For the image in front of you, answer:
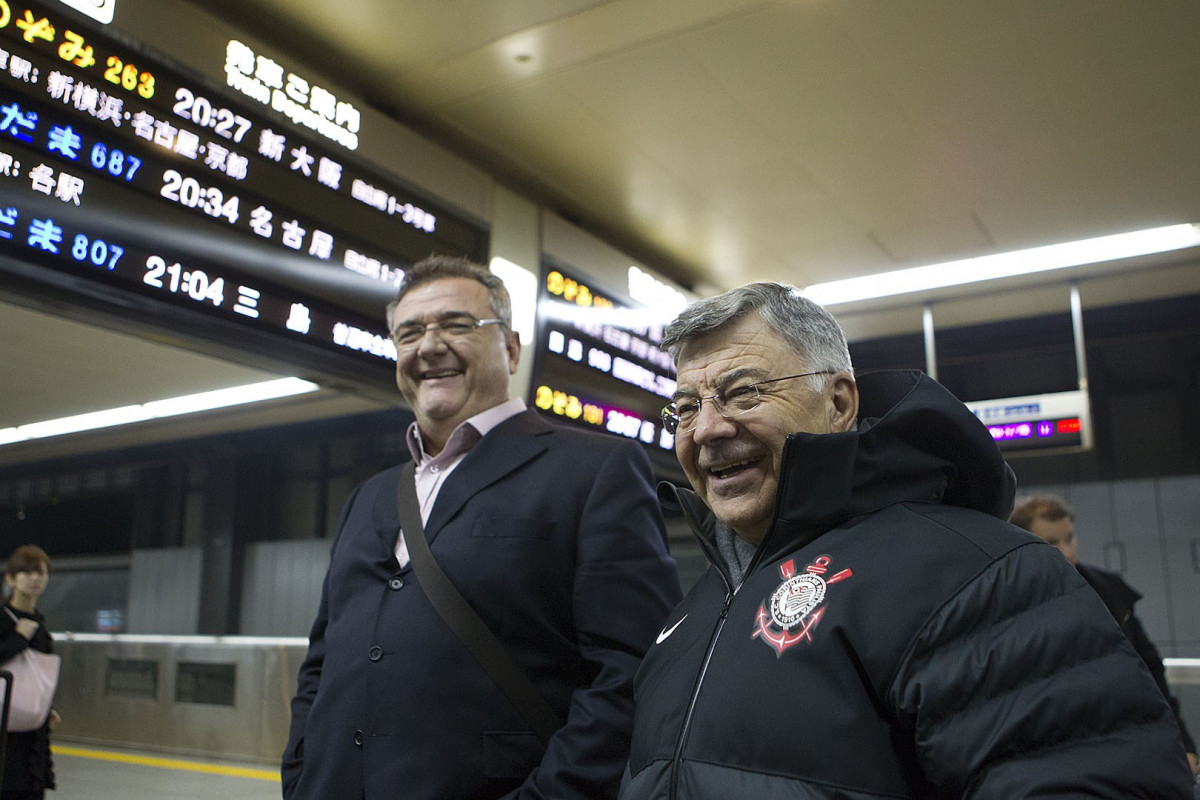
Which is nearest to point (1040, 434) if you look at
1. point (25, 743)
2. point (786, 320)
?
point (786, 320)

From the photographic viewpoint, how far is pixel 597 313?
5.24 m

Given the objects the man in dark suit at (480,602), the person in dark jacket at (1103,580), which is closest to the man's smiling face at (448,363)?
the man in dark suit at (480,602)

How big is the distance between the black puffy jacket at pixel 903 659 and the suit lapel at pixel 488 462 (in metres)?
0.66

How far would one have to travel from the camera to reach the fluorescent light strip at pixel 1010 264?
5.80 m

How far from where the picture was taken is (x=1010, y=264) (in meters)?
6.18

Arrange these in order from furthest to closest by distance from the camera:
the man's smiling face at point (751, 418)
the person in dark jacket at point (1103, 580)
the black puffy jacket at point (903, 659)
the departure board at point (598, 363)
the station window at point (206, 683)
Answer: the station window at point (206, 683), the departure board at point (598, 363), the person in dark jacket at point (1103, 580), the man's smiling face at point (751, 418), the black puffy jacket at point (903, 659)

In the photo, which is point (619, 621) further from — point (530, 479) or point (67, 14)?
point (67, 14)

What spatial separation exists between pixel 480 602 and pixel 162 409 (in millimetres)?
6118

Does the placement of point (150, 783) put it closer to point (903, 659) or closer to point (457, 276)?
point (457, 276)

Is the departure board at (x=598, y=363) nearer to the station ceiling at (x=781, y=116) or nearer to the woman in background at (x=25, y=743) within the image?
the station ceiling at (x=781, y=116)

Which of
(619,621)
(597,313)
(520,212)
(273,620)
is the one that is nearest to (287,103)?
(520,212)

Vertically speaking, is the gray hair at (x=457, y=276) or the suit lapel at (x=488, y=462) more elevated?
the gray hair at (x=457, y=276)

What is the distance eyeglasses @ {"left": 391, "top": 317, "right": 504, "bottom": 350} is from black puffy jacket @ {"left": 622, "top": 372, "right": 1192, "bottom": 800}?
903mm

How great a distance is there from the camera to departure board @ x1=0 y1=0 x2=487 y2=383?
2.83 metres
